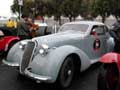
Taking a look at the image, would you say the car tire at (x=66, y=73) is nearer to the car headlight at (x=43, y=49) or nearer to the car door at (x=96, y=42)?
the car headlight at (x=43, y=49)

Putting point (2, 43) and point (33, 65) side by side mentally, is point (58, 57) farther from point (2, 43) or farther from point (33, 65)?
point (2, 43)

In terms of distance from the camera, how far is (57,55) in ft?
21.0

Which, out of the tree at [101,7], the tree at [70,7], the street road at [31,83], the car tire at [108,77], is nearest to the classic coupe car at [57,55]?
the street road at [31,83]

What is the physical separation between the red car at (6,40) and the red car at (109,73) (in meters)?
6.37

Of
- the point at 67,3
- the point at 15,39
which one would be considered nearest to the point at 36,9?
the point at 67,3

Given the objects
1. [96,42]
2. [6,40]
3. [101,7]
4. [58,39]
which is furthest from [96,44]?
[101,7]

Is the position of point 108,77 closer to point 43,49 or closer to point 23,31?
point 43,49

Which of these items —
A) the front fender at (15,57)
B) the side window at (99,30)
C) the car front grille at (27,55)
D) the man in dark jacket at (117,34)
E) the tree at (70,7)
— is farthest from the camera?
the tree at (70,7)

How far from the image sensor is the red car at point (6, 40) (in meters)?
11.0

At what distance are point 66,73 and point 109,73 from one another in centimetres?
160

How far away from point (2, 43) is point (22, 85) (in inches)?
172

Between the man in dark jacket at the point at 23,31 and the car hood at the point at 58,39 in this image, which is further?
the man in dark jacket at the point at 23,31

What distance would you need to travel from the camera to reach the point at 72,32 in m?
8.34

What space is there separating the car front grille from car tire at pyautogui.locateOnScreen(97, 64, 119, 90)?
6.69 feet
